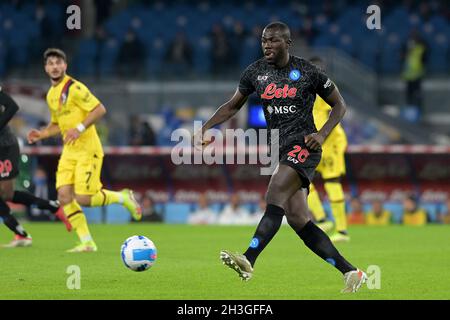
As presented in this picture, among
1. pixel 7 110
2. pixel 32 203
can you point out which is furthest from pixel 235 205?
pixel 7 110

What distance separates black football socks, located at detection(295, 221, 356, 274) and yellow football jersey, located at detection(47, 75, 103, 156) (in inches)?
191

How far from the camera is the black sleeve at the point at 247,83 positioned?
986cm

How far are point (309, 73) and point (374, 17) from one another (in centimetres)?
1855

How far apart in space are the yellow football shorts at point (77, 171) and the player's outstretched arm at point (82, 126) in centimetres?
35

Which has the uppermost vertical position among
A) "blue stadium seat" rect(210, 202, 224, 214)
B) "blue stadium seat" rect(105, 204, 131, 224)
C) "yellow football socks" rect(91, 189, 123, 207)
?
"yellow football socks" rect(91, 189, 123, 207)

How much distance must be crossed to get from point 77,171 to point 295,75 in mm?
4852

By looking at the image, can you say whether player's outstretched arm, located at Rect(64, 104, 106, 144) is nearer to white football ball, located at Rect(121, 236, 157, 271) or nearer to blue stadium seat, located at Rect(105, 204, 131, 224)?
white football ball, located at Rect(121, 236, 157, 271)

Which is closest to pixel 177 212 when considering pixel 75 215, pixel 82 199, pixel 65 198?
pixel 82 199

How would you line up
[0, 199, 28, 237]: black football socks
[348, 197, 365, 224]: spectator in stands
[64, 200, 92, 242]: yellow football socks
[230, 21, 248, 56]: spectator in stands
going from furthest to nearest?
1. [230, 21, 248, 56]: spectator in stands
2. [348, 197, 365, 224]: spectator in stands
3. [0, 199, 28, 237]: black football socks
4. [64, 200, 92, 242]: yellow football socks

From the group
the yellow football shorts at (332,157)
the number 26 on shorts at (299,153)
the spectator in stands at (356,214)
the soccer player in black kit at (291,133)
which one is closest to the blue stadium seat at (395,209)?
the spectator in stands at (356,214)

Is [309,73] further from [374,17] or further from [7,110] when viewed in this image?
[374,17]

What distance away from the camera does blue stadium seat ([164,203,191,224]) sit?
23.5m

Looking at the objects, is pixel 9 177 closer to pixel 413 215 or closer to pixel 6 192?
pixel 6 192

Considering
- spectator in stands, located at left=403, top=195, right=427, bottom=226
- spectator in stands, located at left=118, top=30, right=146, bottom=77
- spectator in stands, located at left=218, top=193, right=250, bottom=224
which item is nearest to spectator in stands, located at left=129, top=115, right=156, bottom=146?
spectator in stands, located at left=218, top=193, right=250, bottom=224
